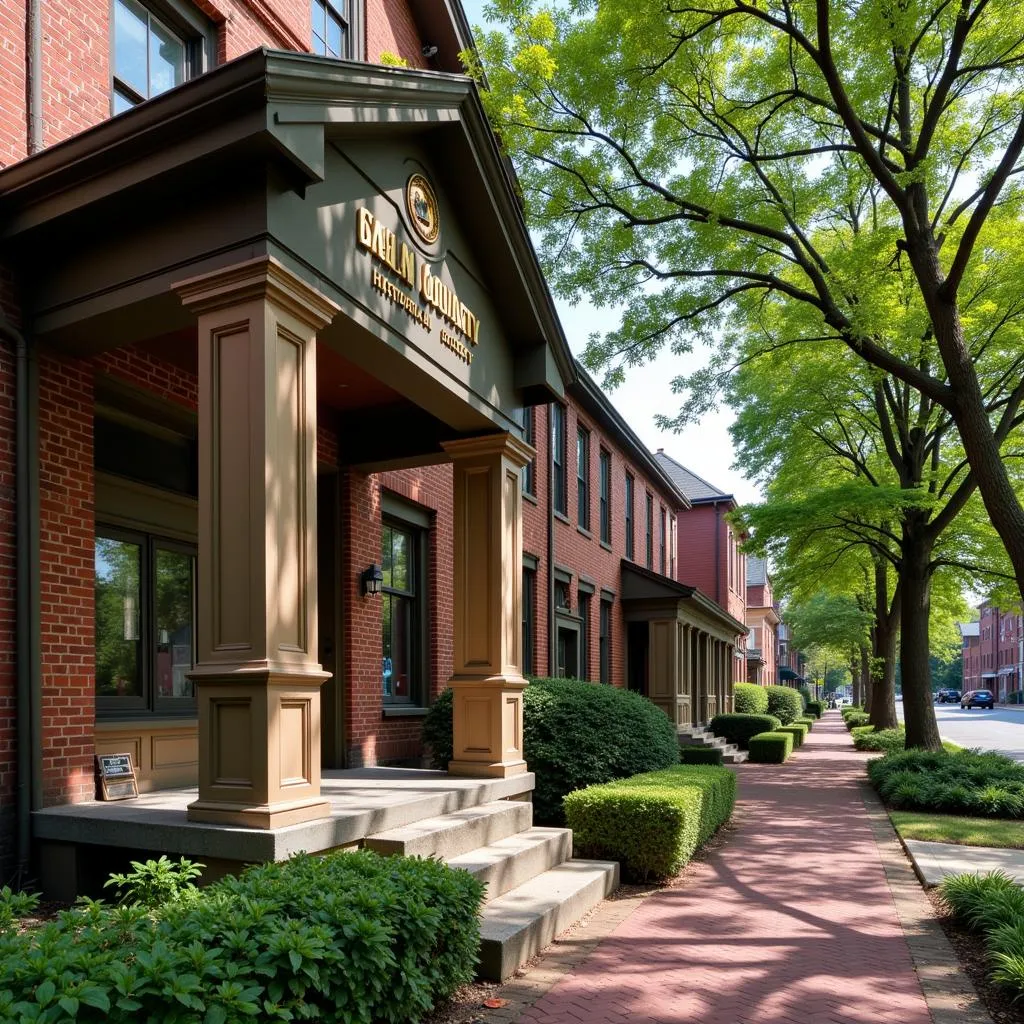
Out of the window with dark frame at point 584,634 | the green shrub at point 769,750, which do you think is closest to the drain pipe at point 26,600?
the window with dark frame at point 584,634

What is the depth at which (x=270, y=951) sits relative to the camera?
3.65 metres

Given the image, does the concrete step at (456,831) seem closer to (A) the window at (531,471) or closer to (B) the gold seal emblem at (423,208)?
(B) the gold seal emblem at (423,208)

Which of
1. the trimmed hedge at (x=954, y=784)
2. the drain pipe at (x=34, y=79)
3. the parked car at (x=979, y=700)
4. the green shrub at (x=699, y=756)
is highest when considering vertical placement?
the drain pipe at (x=34, y=79)

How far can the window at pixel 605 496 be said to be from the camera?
22.4m

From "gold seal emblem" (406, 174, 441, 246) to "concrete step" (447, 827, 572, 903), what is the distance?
15.8ft

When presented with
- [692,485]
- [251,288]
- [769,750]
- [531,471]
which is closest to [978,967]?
[251,288]

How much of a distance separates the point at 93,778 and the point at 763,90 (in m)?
11.2

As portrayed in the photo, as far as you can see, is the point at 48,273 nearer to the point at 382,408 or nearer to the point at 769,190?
the point at 382,408

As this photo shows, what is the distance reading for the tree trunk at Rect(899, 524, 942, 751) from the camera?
17.8 m

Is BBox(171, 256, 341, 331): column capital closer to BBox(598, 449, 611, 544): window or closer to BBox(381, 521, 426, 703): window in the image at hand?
BBox(381, 521, 426, 703): window

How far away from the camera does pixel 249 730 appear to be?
17.5 feet

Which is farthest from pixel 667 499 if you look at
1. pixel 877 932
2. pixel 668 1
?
pixel 877 932

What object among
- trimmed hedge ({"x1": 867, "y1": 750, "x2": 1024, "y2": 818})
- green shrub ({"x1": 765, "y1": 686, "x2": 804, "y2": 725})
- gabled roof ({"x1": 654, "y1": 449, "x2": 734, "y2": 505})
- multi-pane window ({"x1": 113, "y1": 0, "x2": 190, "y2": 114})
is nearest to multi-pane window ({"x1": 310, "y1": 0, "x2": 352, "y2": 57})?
multi-pane window ({"x1": 113, "y1": 0, "x2": 190, "y2": 114})

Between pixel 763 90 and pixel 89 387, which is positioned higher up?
pixel 763 90
